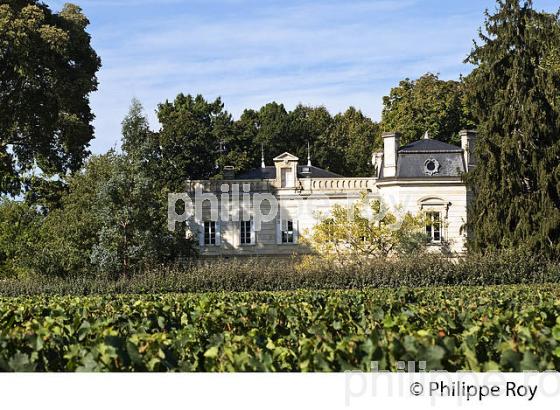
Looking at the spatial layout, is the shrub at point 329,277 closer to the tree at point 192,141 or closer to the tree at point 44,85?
the tree at point 44,85

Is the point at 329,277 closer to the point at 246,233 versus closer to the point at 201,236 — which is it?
the point at 246,233

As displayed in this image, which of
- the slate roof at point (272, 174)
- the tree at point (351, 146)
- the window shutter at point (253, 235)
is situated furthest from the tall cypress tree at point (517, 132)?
the tree at point (351, 146)

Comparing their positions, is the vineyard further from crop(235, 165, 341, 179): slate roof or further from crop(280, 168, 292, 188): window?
crop(235, 165, 341, 179): slate roof

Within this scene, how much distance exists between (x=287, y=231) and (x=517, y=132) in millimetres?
16703

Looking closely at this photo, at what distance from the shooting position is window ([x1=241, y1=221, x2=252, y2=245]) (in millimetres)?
54156

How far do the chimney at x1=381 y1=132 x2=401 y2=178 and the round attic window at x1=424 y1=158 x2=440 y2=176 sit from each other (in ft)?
5.32

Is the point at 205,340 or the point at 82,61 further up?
the point at 82,61

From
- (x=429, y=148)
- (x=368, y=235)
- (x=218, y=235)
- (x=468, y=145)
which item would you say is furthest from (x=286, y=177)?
(x=468, y=145)

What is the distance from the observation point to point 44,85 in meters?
41.4

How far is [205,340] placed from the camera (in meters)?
12.8

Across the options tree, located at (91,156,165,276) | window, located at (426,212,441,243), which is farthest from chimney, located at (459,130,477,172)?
tree, located at (91,156,165,276)
